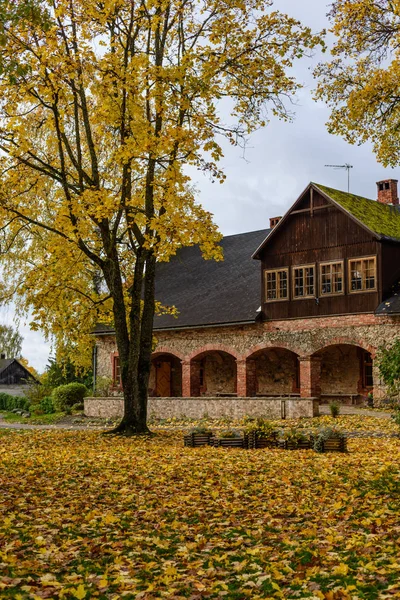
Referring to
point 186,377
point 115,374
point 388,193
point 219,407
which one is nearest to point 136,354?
point 219,407

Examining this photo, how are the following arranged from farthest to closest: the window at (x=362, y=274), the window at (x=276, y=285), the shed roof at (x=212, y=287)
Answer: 1. the shed roof at (x=212, y=287)
2. the window at (x=276, y=285)
3. the window at (x=362, y=274)

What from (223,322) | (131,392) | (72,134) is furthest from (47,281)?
(72,134)

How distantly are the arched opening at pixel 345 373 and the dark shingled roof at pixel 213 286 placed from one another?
137 inches

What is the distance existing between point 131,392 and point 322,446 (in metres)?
5.92

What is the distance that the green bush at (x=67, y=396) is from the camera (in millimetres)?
31641

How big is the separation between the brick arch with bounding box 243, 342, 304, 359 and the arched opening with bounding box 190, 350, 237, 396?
245 centimetres

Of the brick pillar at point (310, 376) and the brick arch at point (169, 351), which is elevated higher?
the brick arch at point (169, 351)

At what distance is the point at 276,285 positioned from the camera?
28359 mm

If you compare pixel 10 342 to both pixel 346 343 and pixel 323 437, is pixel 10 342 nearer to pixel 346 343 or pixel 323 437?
pixel 346 343

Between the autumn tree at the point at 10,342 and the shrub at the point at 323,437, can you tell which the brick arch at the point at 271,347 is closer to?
the shrub at the point at 323,437

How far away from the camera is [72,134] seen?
1282 inches

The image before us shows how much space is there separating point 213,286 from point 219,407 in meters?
9.52

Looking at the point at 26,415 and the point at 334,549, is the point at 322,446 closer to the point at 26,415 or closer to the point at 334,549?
the point at 334,549

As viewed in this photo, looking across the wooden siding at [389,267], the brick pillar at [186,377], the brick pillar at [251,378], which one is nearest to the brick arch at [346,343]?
the wooden siding at [389,267]
